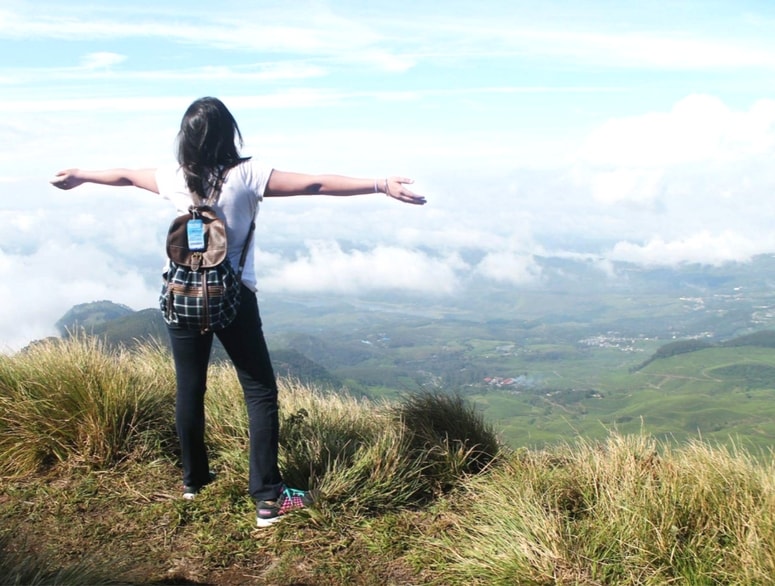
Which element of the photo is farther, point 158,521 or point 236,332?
point 158,521

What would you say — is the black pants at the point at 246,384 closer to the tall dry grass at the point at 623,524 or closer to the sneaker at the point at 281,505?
the sneaker at the point at 281,505

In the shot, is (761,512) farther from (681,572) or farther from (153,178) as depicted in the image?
(153,178)

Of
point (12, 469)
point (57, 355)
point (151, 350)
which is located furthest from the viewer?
point (151, 350)

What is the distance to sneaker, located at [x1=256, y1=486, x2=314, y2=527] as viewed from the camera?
153 inches

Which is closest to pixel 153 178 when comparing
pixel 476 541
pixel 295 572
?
pixel 295 572

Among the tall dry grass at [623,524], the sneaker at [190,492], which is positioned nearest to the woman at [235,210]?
the sneaker at [190,492]

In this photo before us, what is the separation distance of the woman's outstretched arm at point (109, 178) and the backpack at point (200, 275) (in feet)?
1.53

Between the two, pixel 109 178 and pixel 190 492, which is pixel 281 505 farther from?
pixel 109 178

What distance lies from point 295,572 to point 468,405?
238 cm

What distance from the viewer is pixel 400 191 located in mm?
3617

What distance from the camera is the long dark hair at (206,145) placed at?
3436 millimetres

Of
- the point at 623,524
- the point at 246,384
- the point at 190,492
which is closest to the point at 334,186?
the point at 246,384

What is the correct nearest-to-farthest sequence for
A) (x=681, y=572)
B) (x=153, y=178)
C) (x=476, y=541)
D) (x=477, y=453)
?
(x=681, y=572), (x=476, y=541), (x=153, y=178), (x=477, y=453)

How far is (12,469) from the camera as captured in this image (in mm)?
4559
